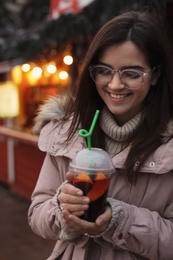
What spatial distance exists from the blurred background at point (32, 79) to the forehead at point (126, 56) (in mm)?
558

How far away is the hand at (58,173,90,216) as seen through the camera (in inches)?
50.7

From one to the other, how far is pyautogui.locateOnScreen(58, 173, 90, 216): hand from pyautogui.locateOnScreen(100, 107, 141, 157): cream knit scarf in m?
0.38

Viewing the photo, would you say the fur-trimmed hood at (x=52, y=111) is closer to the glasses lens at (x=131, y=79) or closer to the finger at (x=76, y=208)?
the glasses lens at (x=131, y=79)

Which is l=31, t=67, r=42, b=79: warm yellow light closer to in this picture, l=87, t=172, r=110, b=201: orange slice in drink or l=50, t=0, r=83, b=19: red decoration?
l=50, t=0, r=83, b=19: red decoration

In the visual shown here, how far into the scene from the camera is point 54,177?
1.73 metres

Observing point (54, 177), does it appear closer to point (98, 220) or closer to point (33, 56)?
point (98, 220)

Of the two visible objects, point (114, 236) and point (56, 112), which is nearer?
point (114, 236)

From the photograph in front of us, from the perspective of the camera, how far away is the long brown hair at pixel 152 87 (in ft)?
4.98

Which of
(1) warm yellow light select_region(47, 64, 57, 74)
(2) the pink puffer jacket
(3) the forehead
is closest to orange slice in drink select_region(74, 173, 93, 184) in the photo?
(2) the pink puffer jacket

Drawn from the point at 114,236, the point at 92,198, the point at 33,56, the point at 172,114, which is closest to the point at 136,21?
the point at 172,114

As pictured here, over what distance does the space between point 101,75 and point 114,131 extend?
0.25 meters

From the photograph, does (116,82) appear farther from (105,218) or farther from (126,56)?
(105,218)

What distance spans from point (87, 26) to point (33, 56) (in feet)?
6.33

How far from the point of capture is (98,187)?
50.7 inches
